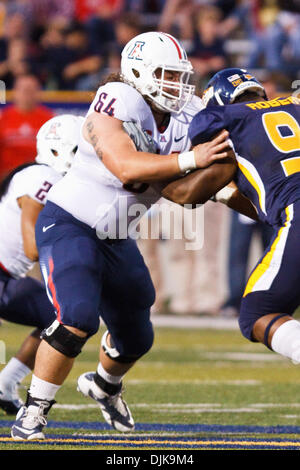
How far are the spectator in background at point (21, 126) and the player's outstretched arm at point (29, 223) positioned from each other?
455 cm

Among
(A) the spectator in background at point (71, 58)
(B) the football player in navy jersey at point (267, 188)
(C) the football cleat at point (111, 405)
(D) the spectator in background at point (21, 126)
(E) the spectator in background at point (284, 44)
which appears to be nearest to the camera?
(B) the football player in navy jersey at point (267, 188)

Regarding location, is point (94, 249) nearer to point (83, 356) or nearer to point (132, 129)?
point (132, 129)

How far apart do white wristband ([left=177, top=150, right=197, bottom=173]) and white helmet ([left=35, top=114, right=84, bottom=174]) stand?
1324 millimetres

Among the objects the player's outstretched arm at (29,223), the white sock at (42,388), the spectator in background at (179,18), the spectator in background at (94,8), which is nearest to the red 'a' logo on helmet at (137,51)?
the player's outstretched arm at (29,223)

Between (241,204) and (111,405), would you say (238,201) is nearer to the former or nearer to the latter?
(241,204)

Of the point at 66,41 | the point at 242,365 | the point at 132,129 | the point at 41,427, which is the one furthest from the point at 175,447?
the point at 66,41

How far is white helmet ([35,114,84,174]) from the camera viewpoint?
507 cm

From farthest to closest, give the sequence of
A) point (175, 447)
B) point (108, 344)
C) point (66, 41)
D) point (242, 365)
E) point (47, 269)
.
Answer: point (66, 41), point (242, 365), point (108, 344), point (47, 269), point (175, 447)

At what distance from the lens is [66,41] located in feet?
37.2

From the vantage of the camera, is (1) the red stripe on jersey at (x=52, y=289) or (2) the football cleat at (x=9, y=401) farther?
(2) the football cleat at (x=9, y=401)

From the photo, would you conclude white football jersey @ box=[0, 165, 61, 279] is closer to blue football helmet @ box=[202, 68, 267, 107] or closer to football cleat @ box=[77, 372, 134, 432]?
football cleat @ box=[77, 372, 134, 432]

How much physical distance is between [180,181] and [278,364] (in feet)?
11.8

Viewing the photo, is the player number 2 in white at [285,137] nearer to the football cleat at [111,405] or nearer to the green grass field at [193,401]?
the green grass field at [193,401]

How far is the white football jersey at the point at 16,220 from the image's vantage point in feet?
16.4
